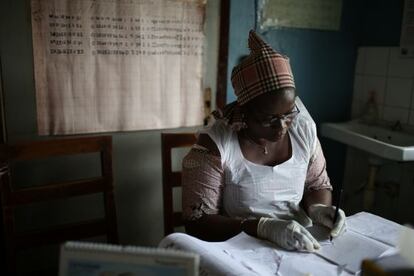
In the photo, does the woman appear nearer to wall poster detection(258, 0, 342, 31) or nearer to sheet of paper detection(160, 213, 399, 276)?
sheet of paper detection(160, 213, 399, 276)

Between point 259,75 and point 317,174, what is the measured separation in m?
0.50

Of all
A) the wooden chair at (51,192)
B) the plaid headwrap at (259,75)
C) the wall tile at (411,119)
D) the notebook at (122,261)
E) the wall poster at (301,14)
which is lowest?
the wooden chair at (51,192)

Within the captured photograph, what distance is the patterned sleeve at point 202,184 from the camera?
1.26 meters

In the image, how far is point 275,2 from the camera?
211 centimetres

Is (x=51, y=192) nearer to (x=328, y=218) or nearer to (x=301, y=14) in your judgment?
(x=328, y=218)

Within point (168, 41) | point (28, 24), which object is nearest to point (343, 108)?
point (168, 41)

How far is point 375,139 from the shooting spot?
2.12 metres

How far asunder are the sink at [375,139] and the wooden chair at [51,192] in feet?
4.07

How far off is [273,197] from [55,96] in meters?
1.05

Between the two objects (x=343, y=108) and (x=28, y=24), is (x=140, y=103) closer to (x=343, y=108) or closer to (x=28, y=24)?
(x=28, y=24)

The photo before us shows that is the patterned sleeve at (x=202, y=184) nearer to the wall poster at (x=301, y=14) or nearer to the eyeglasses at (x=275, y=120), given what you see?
the eyeglasses at (x=275, y=120)

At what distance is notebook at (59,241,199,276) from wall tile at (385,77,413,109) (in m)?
2.00

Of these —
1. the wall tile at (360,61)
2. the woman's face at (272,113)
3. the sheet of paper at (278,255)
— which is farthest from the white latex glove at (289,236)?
the wall tile at (360,61)

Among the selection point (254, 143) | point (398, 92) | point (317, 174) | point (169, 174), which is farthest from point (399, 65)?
point (169, 174)
